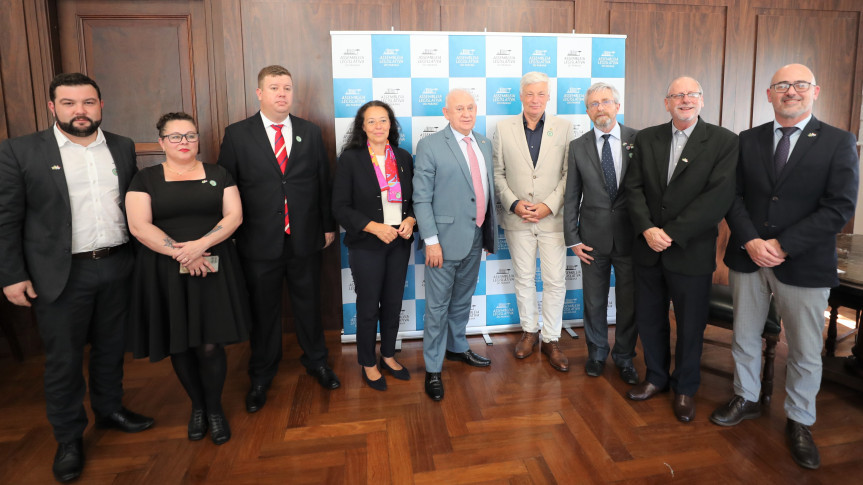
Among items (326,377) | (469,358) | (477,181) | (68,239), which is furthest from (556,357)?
(68,239)

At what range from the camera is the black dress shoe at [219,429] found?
234cm

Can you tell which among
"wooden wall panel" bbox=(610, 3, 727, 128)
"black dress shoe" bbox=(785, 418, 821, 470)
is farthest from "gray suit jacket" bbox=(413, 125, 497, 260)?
"wooden wall panel" bbox=(610, 3, 727, 128)

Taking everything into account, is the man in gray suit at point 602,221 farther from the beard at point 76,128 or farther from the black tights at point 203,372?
the beard at point 76,128

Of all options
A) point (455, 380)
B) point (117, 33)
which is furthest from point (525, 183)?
point (117, 33)

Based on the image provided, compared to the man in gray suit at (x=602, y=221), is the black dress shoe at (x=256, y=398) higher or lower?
lower

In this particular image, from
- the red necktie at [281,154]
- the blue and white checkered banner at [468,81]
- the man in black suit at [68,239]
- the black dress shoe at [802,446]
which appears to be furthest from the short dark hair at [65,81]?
the black dress shoe at [802,446]

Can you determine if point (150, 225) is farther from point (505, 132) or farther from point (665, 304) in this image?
point (665, 304)

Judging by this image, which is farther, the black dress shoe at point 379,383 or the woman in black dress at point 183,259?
the black dress shoe at point 379,383

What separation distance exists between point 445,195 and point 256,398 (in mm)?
1577

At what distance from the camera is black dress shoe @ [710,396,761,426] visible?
2.43m

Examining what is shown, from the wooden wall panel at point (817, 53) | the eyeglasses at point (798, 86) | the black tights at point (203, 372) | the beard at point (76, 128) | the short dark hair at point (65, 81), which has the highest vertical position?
the wooden wall panel at point (817, 53)

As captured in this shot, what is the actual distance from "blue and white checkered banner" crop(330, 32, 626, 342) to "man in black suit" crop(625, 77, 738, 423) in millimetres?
1152

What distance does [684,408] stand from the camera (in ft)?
8.16

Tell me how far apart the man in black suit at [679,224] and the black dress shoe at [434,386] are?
1082mm
